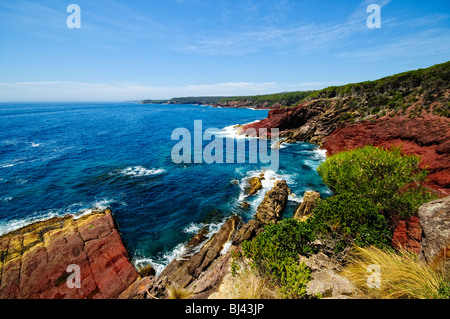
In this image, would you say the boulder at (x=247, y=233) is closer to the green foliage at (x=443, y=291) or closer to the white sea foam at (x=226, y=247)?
the white sea foam at (x=226, y=247)

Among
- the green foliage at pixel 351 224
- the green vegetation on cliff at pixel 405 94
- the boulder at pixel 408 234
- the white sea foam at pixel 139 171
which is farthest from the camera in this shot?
the green vegetation on cliff at pixel 405 94

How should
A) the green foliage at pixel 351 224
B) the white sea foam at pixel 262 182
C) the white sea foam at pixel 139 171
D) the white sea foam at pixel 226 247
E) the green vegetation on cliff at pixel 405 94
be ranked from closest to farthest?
the green foliage at pixel 351 224
the white sea foam at pixel 226 247
the white sea foam at pixel 262 182
the white sea foam at pixel 139 171
the green vegetation on cliff at pixel 405 94

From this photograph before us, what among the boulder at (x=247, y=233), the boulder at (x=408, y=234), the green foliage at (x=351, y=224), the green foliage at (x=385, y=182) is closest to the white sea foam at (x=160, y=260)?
the boulder at (x=247, y=233)

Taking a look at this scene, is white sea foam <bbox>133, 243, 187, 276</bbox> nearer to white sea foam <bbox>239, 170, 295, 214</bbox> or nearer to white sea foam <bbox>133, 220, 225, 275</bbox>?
white sea foam <bbox>133, 220, 225, 275</bbox>

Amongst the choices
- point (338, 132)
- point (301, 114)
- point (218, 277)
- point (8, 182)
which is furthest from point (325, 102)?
point (8, 182)
